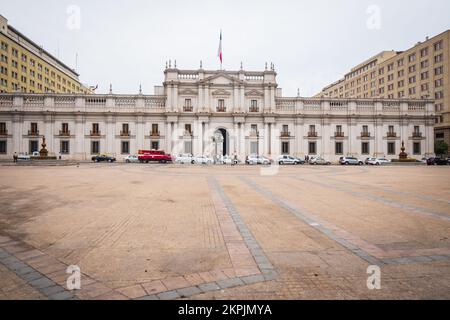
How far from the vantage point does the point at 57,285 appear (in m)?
3.37

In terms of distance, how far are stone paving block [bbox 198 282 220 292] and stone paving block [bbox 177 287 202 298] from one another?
69mm

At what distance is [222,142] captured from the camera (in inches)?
2005

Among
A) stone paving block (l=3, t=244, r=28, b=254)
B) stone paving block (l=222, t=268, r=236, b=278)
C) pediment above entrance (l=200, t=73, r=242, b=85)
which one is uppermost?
pediment above entrance (l=200, t=73, r=242, b=85)

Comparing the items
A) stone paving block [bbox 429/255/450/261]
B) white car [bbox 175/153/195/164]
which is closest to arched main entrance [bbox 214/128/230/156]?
white car [bbox 175/153/195/164]

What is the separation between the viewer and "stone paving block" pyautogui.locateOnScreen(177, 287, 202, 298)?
319 cm

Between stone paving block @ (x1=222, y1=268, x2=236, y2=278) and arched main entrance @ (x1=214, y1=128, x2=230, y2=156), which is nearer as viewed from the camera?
stone paving block @ (x1=222, y1=268, x2=236, y2=278)

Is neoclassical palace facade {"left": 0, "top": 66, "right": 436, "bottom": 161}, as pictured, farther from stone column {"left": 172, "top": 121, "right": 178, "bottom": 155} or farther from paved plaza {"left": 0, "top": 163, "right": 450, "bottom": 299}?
paved plaza {"left": 0, "top": 163, "right": 450, "bottom": 299}

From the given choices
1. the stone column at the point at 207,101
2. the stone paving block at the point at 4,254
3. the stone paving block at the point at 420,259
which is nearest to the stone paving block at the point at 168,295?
the stone paving block at the point at 4,254

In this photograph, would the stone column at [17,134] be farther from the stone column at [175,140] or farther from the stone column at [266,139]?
the stone column at [266,139]

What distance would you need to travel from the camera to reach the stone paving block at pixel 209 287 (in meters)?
3.30

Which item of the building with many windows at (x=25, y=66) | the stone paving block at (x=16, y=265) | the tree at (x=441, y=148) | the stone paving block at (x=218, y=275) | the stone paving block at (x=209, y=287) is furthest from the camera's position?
the building with many windows at (x=25, y=66)

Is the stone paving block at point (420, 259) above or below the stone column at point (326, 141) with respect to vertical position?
below

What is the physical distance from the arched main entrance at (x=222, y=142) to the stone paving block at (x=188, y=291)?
143 feet

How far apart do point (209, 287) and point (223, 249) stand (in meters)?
1.33
